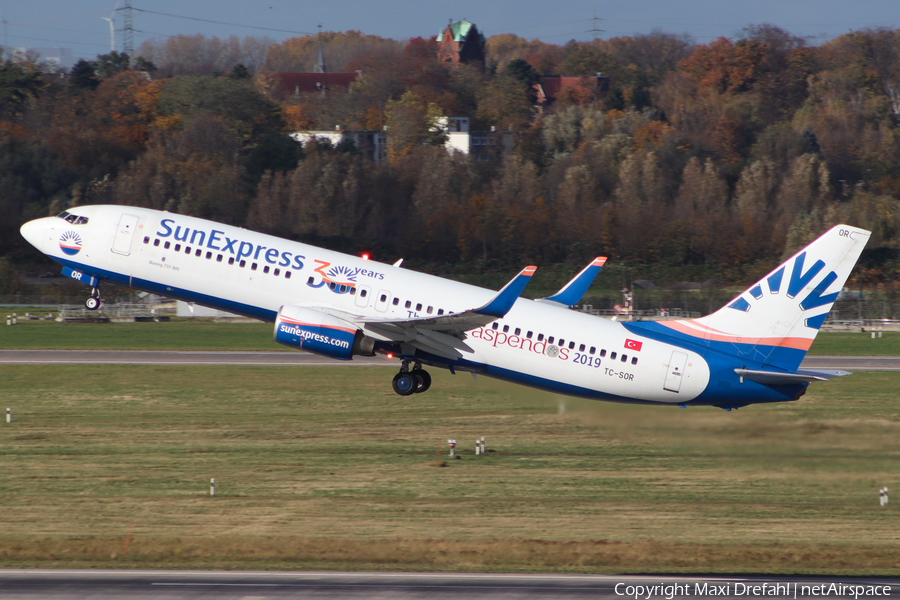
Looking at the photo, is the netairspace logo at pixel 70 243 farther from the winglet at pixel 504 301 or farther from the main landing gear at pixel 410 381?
the winglet at pixel 504 301

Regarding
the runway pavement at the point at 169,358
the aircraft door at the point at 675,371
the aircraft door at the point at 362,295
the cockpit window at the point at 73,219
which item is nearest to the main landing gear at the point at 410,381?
the aircraft door at the point at 362,295

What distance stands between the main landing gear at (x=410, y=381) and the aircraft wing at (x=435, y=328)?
159 centimetres

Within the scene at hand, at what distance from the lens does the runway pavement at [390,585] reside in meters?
35.7

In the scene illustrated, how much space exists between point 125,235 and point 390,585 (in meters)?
19.1

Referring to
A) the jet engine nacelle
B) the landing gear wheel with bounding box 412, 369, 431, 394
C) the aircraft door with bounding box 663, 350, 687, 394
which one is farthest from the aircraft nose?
the aircraft door with bounding box 663, 350, 687, 394

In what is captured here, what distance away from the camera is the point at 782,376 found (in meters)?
41.2

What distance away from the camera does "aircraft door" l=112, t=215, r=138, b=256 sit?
43.7 meters

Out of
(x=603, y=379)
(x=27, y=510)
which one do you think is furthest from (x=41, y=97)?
(x=603, y=379)

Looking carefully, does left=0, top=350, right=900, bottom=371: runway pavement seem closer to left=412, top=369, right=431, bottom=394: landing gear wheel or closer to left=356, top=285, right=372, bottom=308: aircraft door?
left=412, top=369, right=431, bottom=394: landing gear wheel

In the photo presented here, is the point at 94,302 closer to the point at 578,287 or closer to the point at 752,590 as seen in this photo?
the point at 578,287

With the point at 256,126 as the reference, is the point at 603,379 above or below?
below

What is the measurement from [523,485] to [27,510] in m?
23.3

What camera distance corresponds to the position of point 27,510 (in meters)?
45.7

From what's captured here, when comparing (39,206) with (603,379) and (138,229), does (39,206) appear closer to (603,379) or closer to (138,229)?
(138,229)
